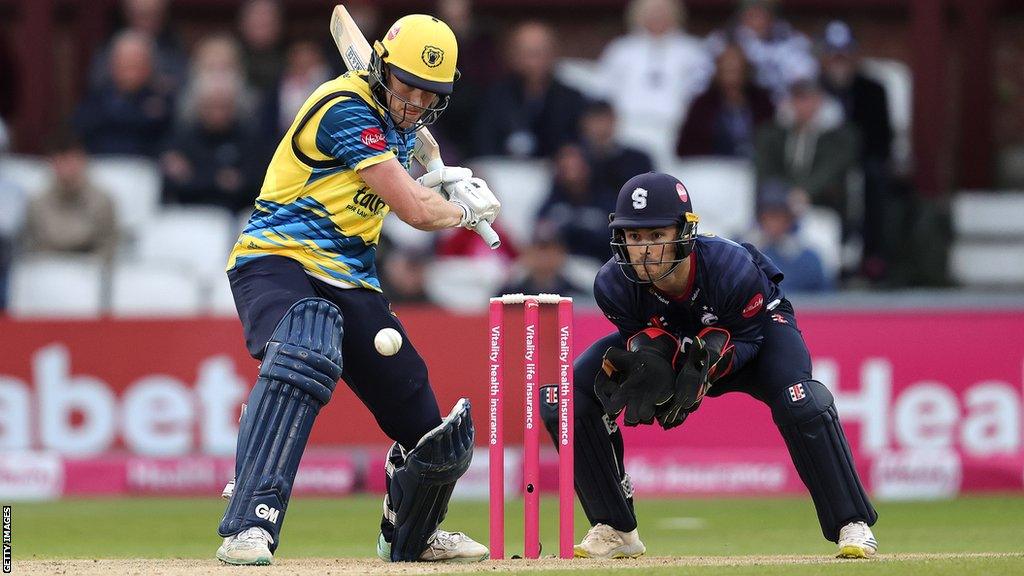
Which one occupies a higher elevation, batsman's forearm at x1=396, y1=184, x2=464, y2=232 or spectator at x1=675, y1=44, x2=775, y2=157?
spectator at x1=675, y1=44, x2=775, y2=157

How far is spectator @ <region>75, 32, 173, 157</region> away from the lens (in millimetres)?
12602

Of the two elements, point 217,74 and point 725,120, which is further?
point 725,120

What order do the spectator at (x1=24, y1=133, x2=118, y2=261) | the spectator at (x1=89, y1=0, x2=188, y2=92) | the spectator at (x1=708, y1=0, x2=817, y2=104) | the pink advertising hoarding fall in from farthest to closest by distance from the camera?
the spectator at (x1=89, y1=0, x2=188, y2=92) → the spectator at (x1=708, y1=0, x2=817, y2=104) → the spectator at (x1=24, y1=133, x2=118, y2=261) → the pink advertising hoarding

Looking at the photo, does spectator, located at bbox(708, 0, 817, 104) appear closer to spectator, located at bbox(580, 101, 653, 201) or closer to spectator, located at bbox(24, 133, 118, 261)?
spectator, located at bbox(580, 101, 653, 201)

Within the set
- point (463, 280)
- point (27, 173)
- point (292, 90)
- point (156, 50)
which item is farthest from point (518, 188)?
point (27, 173)

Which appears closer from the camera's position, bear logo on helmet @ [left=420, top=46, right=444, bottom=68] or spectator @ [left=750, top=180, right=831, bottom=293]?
bear logo on helmet @ [left=420, top=46, right=444, bottom=68]

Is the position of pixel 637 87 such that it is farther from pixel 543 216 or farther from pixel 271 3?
pixel 271 3

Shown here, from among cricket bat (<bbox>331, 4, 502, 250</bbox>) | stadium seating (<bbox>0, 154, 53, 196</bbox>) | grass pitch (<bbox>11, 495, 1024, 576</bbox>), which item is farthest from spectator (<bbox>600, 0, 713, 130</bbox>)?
cricket bat (<bbox>331, 4, 502, 250</bbox>)

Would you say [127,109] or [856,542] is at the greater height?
[127,109]

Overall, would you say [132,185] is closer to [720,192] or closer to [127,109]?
[127,109]

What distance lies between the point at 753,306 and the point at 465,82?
6.78 metres

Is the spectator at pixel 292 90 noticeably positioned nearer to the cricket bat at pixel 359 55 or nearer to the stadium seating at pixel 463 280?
the stadium seating at pixel 463 280

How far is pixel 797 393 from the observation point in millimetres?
6520

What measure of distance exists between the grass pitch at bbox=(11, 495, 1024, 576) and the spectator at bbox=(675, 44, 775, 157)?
3195mm
